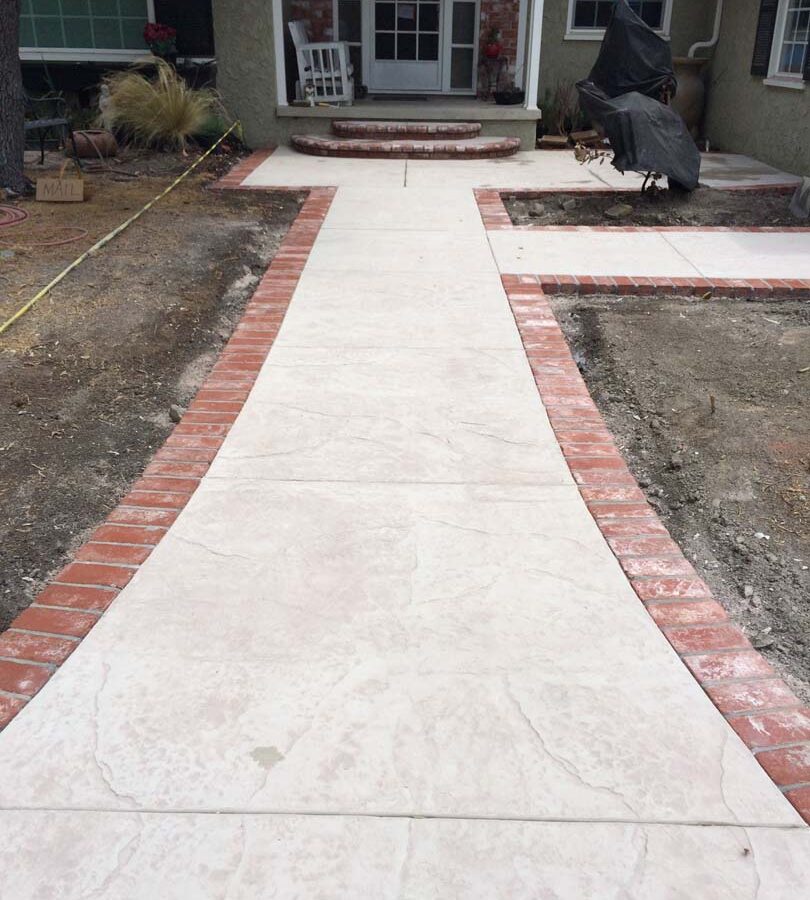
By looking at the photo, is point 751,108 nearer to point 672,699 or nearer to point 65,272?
point 65,272

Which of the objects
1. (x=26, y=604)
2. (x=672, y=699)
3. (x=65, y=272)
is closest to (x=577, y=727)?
(x=672, y=699)

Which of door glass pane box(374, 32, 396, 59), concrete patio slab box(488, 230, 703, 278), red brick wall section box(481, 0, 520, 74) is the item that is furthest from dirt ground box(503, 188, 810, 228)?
door glass pane box(374, 32, 396, 59)

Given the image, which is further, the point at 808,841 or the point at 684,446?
the point at 684,446

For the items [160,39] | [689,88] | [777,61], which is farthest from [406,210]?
[689,88]

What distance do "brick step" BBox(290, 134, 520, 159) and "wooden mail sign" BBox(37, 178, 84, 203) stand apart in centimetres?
333

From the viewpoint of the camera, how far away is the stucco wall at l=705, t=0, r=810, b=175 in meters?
9.08

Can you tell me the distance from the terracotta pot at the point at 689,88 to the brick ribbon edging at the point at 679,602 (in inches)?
351

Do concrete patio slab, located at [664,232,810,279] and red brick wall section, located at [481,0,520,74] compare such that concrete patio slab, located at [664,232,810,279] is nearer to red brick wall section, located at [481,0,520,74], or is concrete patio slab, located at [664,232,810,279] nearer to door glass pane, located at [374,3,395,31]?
red brick wall section, located at [481,0,520,74]

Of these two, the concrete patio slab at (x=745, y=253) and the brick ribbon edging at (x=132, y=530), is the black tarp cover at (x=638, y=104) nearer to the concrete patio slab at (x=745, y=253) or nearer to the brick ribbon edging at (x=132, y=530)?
the concrete patio slab at (x=745, y=253)

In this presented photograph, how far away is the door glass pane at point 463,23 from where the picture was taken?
1162 cm

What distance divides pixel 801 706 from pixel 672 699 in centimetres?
32

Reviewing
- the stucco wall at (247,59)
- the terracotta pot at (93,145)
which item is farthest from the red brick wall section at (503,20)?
the terracotta pot at (93,145)

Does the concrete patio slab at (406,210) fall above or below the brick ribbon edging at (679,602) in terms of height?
above

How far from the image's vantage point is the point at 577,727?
202 cm
